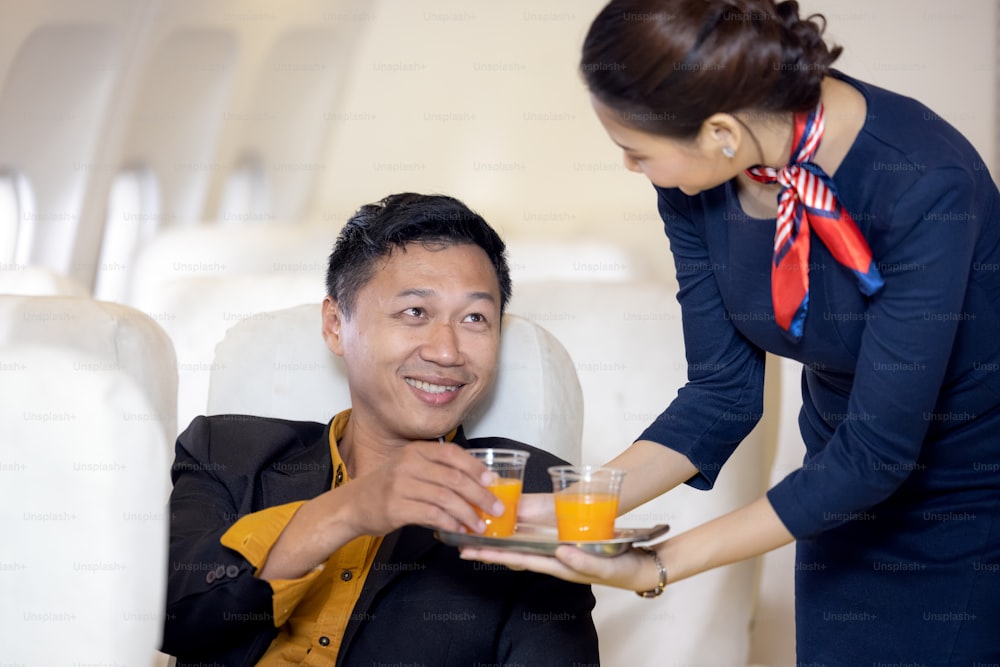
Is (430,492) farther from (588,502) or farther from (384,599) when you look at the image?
(384,599)

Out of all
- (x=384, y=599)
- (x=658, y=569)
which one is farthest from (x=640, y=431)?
(x=658, y=569)

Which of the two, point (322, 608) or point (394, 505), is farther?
point (322, 608)

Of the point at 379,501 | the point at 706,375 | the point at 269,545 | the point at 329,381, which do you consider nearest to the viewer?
the point at 379,501

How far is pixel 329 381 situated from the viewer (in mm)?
2600

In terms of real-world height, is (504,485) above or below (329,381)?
below

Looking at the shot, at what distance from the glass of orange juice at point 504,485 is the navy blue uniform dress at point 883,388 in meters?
0.37

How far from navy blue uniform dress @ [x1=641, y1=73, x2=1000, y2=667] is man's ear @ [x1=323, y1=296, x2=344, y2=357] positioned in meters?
0.72

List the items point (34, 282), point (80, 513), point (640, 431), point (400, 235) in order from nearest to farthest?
point (80, 513) < point (400, 235) < point (640, 431) < point (34, 282)

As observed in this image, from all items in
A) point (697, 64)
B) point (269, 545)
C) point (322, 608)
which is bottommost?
point (322, 608)

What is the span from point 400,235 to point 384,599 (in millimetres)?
723

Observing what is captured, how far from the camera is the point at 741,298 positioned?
185 cm

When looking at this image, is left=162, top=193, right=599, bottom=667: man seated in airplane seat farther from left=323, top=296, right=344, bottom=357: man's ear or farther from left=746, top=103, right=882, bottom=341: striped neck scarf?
left=746, top=103, right=882, bottom=341: striped neck scarf

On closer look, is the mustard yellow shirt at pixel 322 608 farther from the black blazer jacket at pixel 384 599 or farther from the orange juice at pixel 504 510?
the orange juice at pixel 504 510

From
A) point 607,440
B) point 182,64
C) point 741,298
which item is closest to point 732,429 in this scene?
point 741,298
